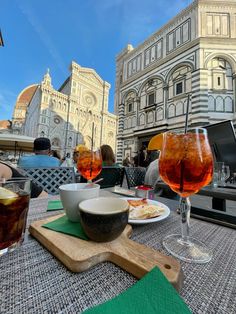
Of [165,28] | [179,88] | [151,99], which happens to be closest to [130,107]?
[151,99]

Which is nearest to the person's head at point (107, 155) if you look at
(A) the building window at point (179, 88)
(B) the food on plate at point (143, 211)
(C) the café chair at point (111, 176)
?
(C) the café chair at point (111, 176)

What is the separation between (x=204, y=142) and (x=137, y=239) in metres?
0.29

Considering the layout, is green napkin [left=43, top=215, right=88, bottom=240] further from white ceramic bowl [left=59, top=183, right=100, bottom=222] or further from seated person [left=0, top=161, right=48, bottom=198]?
seated person [left=0, top=161, right=48, bottom=198]

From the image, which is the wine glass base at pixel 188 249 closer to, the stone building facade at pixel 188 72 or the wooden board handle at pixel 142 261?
the wooden board handle at pixel 142 261

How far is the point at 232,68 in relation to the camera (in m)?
6.07

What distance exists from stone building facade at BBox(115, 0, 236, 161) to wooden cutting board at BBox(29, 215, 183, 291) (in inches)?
258

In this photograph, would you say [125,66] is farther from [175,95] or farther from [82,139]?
[82,139]

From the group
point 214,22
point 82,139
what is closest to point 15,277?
point 214,22

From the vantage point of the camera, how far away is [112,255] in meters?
0.29

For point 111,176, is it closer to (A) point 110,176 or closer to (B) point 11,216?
(A) point 110,176

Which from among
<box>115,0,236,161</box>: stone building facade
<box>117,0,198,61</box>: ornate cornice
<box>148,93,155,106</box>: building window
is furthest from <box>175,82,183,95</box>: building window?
<box>117,0,198,61</box>: ornate cornice

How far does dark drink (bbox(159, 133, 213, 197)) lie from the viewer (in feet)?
1.27

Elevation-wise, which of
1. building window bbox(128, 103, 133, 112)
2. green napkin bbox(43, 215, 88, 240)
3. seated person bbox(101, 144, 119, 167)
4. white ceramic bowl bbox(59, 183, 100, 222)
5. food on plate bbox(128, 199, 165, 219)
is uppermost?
building window bbox(128, 103, 133, 112)

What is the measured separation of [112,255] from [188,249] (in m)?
0.18
